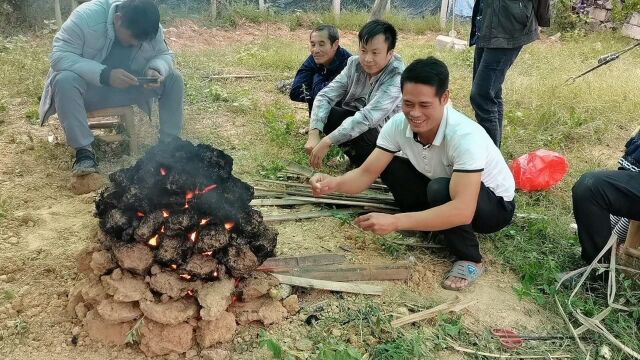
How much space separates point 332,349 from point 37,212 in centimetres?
271

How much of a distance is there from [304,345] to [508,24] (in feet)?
10.7

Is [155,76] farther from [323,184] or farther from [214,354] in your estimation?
[214,354]

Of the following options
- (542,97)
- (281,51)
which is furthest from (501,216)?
(281,51)

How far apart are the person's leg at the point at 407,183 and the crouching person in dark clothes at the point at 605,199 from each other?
1022 mm

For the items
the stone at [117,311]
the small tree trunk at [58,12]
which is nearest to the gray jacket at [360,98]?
the stone at [117,311]

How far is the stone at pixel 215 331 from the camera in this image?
111 inches

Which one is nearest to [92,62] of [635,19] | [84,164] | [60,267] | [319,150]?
[84,164]

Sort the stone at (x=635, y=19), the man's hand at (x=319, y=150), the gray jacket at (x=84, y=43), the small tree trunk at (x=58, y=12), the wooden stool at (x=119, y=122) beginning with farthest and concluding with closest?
the stone at (x=635, y=19) < the small tree trunk at (x=58, y=12) < the wooden stool at (x=119, y=122) < the gray jacket at (x=84, y=43) < the man's hand at (x=319, y=150)

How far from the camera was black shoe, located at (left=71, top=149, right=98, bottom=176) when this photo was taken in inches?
174

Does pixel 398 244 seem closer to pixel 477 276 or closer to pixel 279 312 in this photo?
pixel 477 276

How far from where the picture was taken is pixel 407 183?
389 centimetres

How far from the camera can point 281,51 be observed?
31.3ft

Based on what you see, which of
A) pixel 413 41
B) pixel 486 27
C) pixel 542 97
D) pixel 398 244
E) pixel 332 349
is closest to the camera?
pixel 332 349

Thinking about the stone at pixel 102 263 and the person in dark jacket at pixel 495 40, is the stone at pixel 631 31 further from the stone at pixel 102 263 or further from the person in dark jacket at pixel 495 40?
the stone at pixel 102 263
